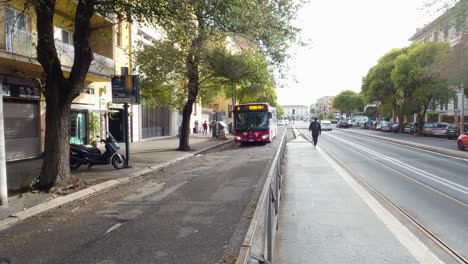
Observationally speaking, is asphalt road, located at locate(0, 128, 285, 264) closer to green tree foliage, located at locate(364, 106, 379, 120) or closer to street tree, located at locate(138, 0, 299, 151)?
street tree, located at locate(138, 0, 299, 151)

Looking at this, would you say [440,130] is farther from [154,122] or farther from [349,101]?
[349,101]

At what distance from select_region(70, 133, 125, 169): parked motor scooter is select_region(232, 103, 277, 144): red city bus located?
12.5 m

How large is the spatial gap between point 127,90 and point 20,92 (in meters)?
5.26

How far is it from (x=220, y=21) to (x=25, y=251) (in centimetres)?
696

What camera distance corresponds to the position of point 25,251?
493cm

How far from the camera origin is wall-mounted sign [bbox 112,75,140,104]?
13148 millimetres

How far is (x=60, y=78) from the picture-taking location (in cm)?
879

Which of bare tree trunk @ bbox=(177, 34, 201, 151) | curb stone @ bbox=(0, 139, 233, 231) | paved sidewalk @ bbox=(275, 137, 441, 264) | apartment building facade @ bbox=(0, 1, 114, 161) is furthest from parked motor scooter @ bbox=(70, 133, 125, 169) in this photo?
bare tree trunk @ bbox=(177, 34, 201, 151)

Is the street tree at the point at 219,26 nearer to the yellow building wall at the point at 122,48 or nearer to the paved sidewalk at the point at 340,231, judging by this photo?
the paved sidewalk at the point at 340,231

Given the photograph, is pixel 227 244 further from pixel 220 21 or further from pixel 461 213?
pixel 220 21

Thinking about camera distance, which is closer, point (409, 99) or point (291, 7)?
point (291, 7)

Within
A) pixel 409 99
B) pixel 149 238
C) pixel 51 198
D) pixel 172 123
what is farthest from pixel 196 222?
pixel 409 99

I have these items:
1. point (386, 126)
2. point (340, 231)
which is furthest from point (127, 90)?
point (386, 126)

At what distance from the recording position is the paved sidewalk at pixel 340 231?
184 inches
